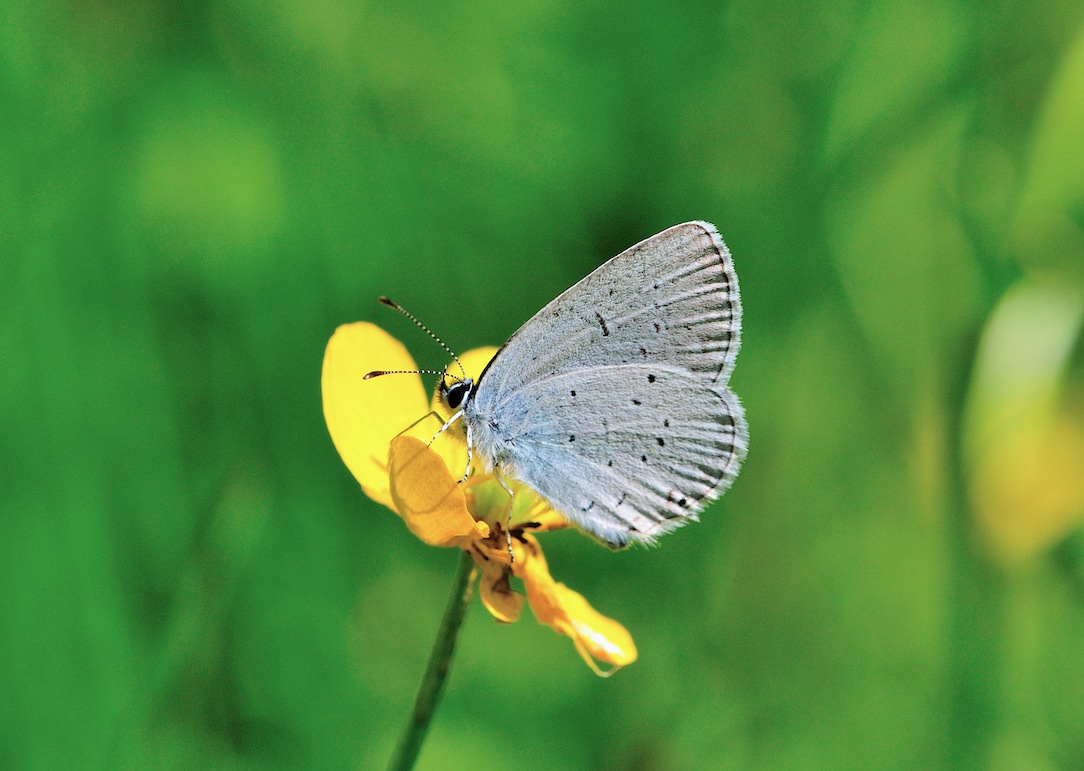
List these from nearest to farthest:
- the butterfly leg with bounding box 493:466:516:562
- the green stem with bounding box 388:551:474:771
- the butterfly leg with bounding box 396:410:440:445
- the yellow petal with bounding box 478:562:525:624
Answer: the green stem with bounding box 388:551:474:771 < the yellow petal with bounding box 478:562:525:624 < the butterfly leg with bounding box 493:466:516:562 < the butterfly leg with bounding box 396:410:440:445

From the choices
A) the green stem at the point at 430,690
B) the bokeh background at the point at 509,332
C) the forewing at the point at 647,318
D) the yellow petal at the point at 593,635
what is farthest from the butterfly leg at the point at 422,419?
the green stem at the point at 430,690

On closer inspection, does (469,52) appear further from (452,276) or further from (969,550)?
(969,550)

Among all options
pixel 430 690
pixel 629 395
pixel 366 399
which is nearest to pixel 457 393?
pixel 366 399

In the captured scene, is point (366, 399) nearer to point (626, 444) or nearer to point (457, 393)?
point (457, 393)

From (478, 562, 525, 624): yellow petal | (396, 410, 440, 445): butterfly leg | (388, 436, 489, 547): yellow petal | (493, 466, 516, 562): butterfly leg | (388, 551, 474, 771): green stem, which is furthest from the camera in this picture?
(396, 410, 440, 445): butterfly leg

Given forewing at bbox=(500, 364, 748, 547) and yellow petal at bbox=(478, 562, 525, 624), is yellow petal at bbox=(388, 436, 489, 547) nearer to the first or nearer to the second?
yellow petal at bbox=(478, 562, 525, 624)

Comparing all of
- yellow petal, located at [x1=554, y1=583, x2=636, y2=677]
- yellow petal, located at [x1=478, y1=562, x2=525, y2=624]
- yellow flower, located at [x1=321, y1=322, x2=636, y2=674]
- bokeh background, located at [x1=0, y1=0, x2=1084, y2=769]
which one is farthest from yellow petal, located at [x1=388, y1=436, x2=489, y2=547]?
bokeh background, located at [x1=0, y1=0, x2=1084, y2=769]
